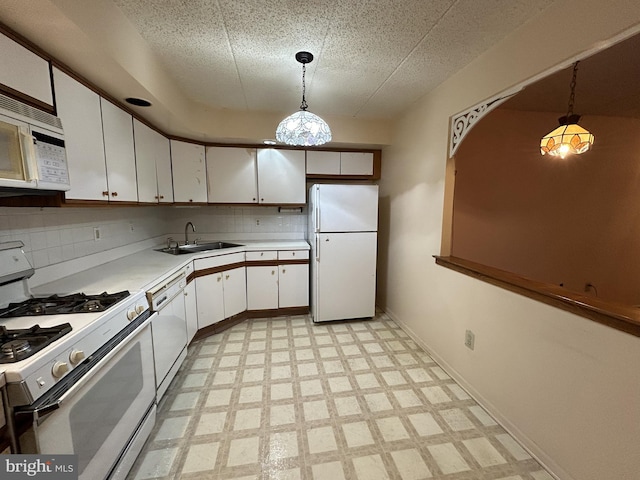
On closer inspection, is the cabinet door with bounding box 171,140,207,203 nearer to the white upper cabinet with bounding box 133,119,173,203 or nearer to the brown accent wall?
the white upper cabinet with bounding box 133,119,173,203

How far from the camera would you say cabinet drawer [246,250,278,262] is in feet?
10.0

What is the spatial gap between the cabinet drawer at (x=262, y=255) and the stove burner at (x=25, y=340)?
2.04 m

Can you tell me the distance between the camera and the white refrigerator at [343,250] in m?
2.90

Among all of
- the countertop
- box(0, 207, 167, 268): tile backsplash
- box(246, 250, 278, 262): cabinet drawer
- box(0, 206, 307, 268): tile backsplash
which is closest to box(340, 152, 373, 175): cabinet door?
box(0, 206, 307, 268): tile backsplash

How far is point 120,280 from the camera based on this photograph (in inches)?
66.7

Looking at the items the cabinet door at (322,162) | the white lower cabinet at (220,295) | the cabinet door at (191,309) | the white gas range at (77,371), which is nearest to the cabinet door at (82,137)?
the white gas range at (77,371)

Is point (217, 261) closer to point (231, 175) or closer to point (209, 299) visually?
point (209, 299)

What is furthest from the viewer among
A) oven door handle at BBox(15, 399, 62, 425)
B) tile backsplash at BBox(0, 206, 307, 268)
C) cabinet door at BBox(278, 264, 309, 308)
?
cabinet door at BBox(278, 264, 309, 308)

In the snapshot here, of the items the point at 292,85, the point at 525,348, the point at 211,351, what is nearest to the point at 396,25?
the point at 292,85

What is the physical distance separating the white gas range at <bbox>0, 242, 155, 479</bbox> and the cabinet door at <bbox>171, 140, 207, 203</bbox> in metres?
1.61

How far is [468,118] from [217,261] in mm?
2579

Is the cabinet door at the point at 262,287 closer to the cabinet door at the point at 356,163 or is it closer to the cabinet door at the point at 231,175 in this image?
the cabinet door at the point at 231,175

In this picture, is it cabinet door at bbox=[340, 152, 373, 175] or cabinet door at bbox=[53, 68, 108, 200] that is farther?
cabinet door at bbox=[340, 152, 373, 175]

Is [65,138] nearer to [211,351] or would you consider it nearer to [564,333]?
[211,351]
